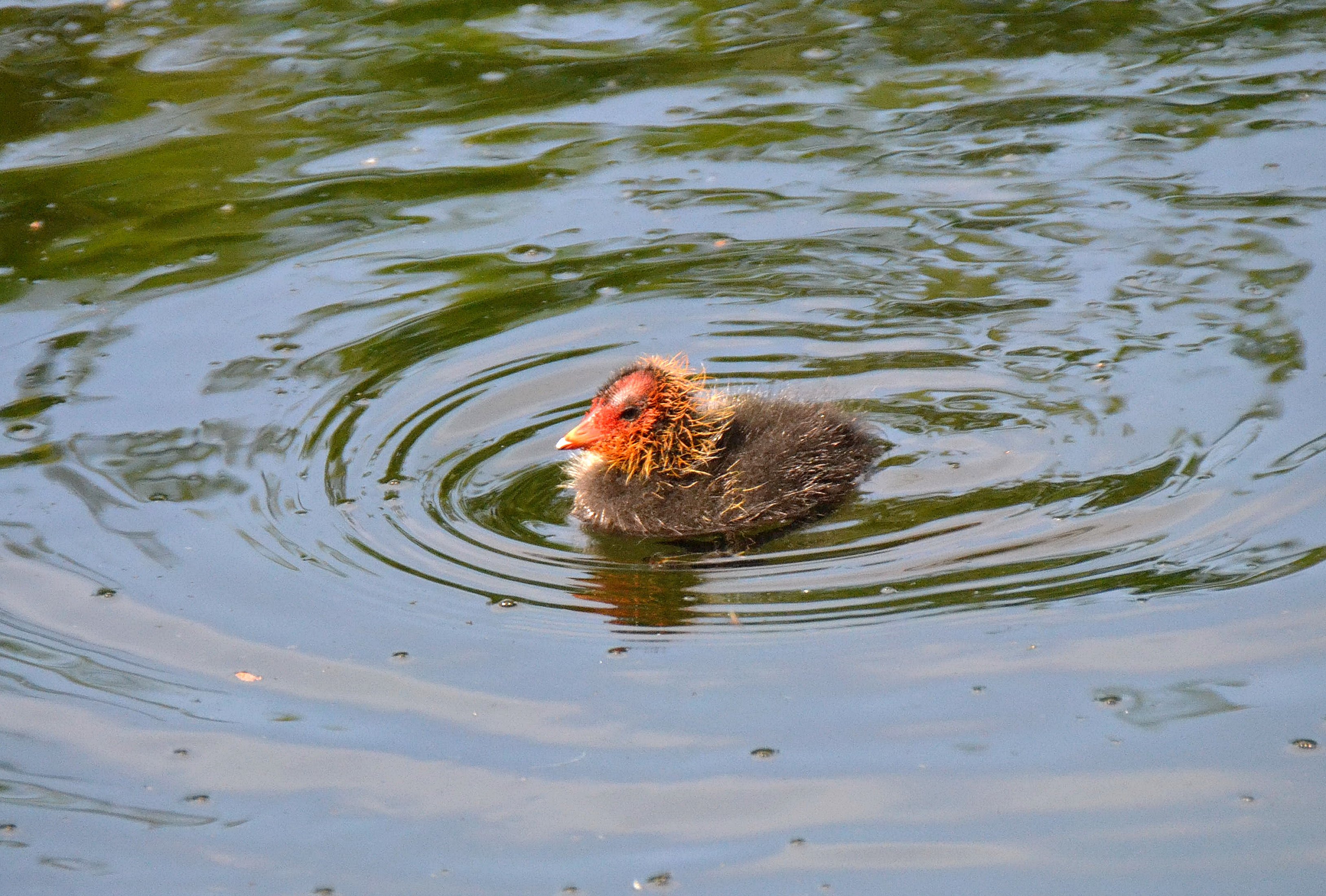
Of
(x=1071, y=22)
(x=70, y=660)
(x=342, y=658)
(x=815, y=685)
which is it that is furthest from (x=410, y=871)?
(x=1071, y=22)

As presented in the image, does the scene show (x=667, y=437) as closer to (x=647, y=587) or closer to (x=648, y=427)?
(x=648, y=427)

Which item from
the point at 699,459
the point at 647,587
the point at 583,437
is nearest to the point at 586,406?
the point at 583,437

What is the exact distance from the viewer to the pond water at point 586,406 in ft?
→ 13.1

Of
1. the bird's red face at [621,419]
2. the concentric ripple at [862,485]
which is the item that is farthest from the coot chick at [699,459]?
the concentric ripple at [862,485]

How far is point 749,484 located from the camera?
5.56 m

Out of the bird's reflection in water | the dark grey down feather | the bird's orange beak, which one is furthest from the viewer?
the bird's orange beak

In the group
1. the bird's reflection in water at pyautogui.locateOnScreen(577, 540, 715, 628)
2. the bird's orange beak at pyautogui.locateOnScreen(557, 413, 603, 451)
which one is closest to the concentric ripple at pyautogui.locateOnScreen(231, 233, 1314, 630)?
the bird's reflection in water at pyautogui.locateOnScreen(577, 540, 715, 628)

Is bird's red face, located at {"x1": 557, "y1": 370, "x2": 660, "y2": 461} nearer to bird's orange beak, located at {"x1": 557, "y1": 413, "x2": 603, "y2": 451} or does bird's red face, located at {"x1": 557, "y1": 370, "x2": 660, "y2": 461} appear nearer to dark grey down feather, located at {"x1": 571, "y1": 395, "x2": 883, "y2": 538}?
bird's orange beak, located at {"x1": 557, "y1": 413, "x2": 603, "y2": 451}

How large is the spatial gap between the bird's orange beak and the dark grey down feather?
0.54 feet

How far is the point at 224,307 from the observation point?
711 centimetres

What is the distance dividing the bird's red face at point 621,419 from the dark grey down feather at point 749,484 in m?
0.14

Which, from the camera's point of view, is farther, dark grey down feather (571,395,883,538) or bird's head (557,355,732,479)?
bird's head (557,355,732,479)

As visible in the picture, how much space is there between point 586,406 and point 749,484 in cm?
108

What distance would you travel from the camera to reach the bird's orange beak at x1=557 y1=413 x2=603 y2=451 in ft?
18.6
